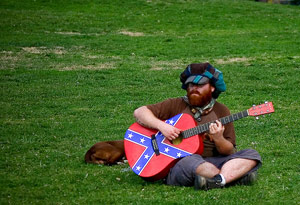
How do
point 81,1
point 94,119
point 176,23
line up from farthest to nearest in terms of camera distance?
point 81,1, point 176,23, point 94,119

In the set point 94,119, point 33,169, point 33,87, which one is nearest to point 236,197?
point 33,169

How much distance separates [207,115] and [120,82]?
7401 millimetres

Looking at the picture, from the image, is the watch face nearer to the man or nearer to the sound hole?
the man

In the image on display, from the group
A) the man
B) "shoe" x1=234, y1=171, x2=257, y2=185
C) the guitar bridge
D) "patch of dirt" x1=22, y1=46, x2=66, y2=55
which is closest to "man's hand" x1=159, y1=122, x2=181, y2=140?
the man

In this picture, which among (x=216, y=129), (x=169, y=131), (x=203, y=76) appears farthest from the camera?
(x=203, y=76)

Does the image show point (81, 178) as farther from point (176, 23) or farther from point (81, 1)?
point (81, 1)

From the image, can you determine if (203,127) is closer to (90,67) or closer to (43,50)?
(90,67)

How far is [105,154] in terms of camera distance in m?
7.66

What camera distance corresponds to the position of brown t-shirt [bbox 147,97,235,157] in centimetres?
658

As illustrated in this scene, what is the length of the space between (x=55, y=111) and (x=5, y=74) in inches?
151

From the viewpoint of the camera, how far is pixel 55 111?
11164mm

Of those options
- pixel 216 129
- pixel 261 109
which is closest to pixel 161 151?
pixel 216 129

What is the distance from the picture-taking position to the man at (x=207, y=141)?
6.36m

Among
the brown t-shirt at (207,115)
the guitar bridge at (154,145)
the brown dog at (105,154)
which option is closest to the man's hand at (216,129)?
the brown t-shirt at (207,115)
